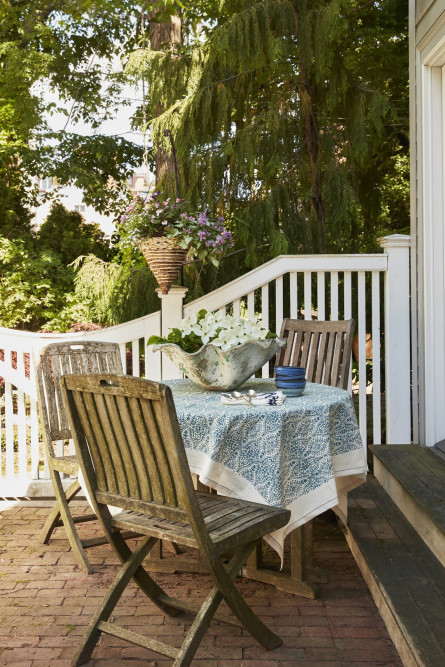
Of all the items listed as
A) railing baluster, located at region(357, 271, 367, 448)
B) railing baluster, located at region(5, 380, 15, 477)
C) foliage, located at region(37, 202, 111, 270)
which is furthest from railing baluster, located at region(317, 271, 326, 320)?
foliage, located at region(37, 202, 111, 270)

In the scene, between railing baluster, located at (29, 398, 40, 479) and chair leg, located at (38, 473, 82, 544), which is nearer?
chair leg, located at (38, 473, 82, 544)

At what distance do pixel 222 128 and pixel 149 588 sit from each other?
4388 mm

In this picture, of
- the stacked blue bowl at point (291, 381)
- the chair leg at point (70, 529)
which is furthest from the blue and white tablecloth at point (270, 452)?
the chair leg at point (70, 529)

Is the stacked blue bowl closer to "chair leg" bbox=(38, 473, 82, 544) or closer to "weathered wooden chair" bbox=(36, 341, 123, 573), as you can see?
"weathered wooden chair" bbox=(36, 341, 123, 573)

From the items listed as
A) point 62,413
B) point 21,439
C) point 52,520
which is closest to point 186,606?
point 52,520

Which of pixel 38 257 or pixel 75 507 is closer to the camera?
pixel 75 507

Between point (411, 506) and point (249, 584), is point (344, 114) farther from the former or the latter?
point (249, 584)

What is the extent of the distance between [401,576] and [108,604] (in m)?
1.10

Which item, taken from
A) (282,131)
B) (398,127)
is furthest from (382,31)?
(282,131)

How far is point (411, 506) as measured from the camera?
3.46 metres

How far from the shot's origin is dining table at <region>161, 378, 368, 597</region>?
2.75 meters

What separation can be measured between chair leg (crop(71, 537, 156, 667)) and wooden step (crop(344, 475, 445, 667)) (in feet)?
2.85

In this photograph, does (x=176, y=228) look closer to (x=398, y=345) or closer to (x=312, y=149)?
(x=398, y=345)

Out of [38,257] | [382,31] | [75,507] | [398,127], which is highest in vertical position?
[382,31]
